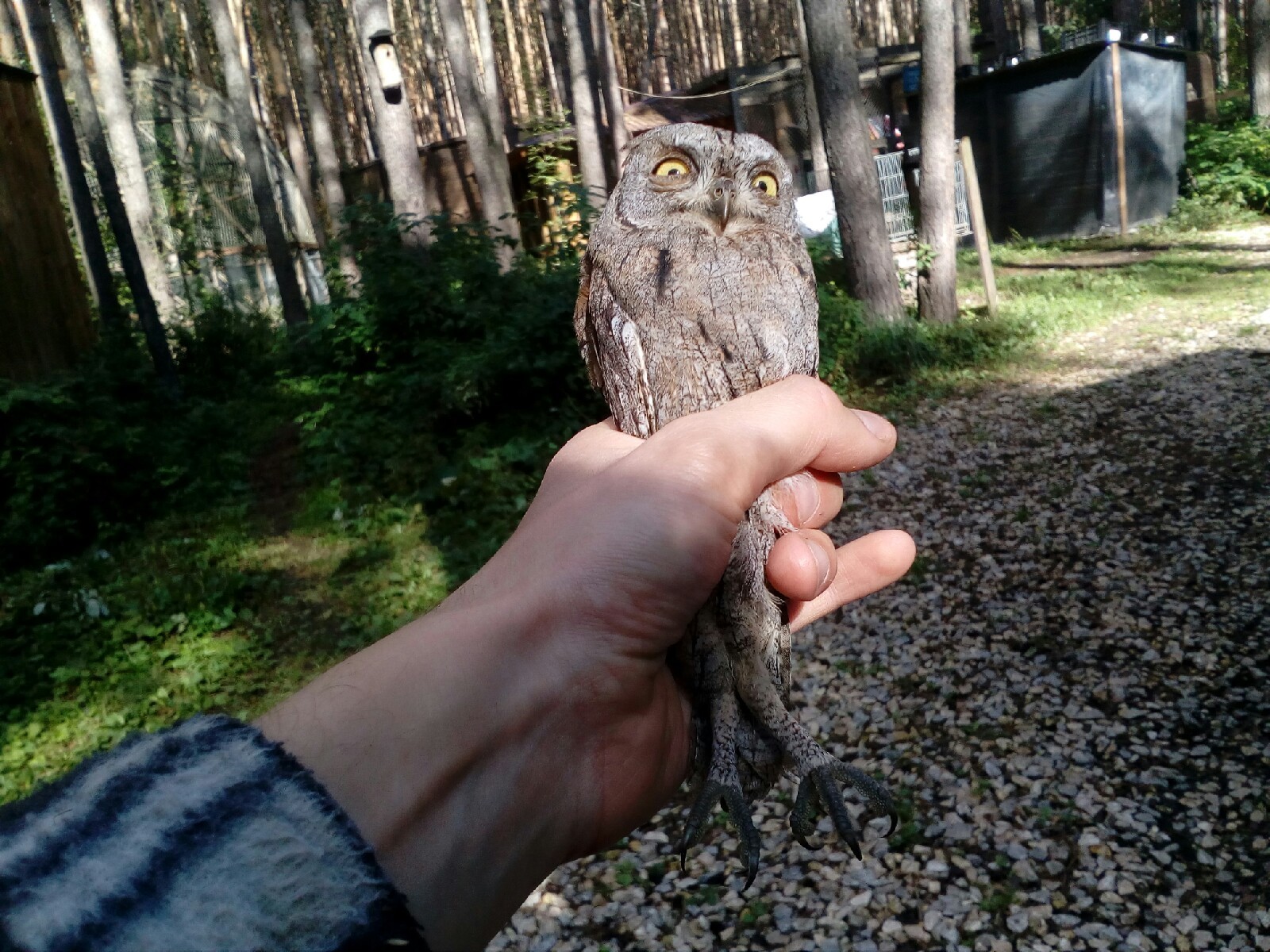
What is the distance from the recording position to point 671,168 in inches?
84.5

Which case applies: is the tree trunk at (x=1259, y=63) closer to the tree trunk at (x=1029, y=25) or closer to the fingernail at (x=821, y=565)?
the tree trunk at (x=1029, y=25)

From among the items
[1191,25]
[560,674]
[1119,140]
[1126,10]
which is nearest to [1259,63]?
[1119,140]

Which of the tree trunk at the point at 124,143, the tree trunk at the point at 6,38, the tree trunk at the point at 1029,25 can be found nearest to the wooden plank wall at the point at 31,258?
the tree trunk at the point at 124,143

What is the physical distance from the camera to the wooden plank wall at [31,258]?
8562mm

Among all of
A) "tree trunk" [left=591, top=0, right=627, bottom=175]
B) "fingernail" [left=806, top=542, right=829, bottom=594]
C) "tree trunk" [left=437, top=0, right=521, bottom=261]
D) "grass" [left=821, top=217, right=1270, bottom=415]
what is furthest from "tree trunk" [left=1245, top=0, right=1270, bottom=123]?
"fingernail" [left=806, top=542, right=829, bottom=594]

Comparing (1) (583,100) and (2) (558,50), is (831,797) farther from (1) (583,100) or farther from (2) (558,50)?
(2) (558,50)

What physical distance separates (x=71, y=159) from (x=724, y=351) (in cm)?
969

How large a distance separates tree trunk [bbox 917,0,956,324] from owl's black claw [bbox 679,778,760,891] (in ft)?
26.4

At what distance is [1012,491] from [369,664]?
5298mm

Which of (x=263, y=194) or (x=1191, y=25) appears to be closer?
(x=263, y=194)

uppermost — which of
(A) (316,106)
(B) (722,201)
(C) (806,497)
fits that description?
(A) (316,106)

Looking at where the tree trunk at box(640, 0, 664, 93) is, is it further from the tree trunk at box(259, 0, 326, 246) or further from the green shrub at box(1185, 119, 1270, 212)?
the green shrub at box(1185, 119, 1270, 212)

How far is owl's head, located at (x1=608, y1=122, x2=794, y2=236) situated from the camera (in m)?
2.07

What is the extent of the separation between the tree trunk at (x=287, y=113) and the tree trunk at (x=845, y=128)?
14291 mm
